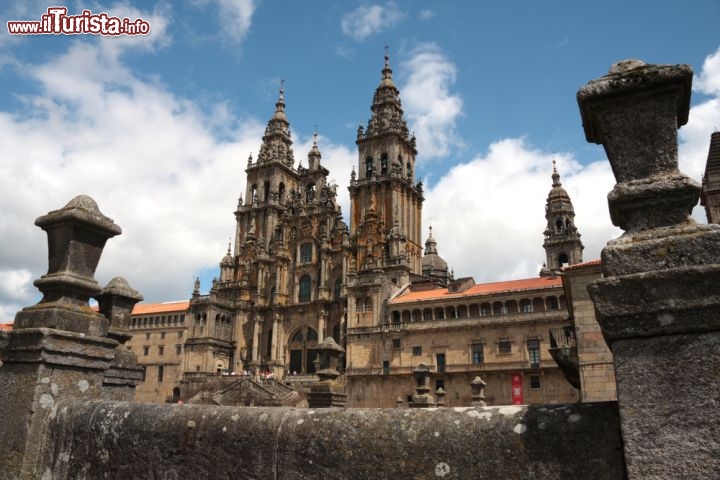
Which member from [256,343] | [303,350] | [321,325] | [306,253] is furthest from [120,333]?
[306,253]

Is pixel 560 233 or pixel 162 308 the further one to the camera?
pixel 162 308

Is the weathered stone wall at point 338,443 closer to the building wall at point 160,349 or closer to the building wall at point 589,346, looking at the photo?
the building wall at point 589,346

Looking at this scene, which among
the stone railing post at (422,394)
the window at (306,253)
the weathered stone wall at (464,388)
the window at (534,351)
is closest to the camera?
the stone railing post at (422,394)

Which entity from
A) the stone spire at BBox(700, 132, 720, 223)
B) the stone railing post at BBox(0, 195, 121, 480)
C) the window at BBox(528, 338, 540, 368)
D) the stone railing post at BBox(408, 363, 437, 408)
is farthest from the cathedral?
the stone railing post at BBox(0, 195, 121, 480)

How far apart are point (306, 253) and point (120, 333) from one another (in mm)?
47940

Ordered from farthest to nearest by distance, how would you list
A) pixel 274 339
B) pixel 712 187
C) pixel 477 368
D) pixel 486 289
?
pixel 274 339 → pixel 486 289 → pixel 477 368 → pixel 712 187

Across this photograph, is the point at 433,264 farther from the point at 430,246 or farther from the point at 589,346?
the point at 589,346

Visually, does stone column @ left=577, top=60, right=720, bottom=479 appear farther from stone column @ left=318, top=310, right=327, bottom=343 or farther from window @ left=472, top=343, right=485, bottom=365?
stone column @ left=318, top=310, right=327, bottom=343

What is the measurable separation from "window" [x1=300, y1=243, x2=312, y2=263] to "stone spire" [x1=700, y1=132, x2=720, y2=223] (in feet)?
121

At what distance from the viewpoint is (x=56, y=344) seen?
184 inches

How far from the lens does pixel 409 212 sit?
55.1 meters

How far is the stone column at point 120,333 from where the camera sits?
7.90 meters

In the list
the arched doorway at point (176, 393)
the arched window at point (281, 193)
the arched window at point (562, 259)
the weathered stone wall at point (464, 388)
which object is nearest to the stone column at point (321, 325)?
the weathered stone wall at point (464, 388)

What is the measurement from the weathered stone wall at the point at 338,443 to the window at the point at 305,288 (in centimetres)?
4956
